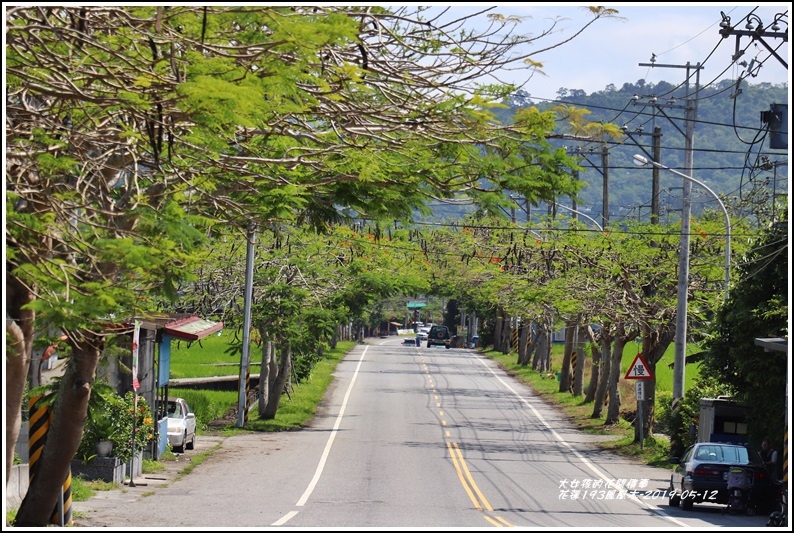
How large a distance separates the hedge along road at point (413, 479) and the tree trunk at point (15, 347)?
347 cm

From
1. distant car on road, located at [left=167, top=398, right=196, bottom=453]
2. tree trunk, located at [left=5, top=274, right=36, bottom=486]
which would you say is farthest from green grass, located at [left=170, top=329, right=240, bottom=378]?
tree trunk, located at [left=5, top=274, right=36, bottom=486]

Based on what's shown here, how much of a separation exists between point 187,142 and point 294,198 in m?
2.40

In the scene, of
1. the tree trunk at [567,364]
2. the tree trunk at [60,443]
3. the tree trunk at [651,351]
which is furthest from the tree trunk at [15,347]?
the tree trunk at [567,364]

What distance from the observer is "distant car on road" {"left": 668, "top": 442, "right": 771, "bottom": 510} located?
21.2m

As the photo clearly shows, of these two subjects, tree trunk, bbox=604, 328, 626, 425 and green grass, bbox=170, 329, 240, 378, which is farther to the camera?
green grass, bbox=170, 329, 240, 378

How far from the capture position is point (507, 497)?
74.9ft

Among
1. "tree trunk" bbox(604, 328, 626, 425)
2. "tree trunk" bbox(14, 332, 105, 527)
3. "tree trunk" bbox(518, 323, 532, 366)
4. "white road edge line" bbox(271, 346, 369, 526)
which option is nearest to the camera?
"tree trunk" bbox(14, 332, 105, 527)

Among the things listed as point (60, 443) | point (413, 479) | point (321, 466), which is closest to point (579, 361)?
point (321, 466)

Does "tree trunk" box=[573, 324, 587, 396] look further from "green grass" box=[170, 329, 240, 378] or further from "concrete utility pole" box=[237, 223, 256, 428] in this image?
"concrete utility pole" box=[237, 223, 256, 428]

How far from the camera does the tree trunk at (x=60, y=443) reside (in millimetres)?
15359

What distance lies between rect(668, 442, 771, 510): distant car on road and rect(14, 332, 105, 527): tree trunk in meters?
11.1

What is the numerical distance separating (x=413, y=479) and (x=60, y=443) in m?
11.0

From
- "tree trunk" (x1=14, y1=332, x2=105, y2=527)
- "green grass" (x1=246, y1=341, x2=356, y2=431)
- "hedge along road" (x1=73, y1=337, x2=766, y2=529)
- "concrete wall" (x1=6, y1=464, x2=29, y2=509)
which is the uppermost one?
"tree trunk" (x1=14, y1=332, x2=105, y2=527)

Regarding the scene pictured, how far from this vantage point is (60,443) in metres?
15.6
